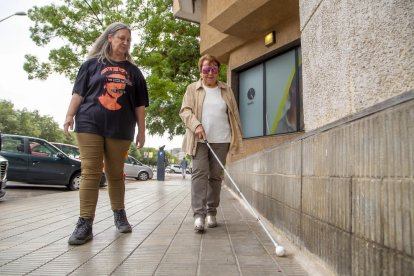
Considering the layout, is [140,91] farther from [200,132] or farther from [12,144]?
[12,144]

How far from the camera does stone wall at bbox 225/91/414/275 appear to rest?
1580 millimetres

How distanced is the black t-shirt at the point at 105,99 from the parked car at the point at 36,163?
8.51 meters

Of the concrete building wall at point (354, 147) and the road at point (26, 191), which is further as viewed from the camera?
the road at point (26, 191)

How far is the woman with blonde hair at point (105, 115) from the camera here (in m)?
3.77

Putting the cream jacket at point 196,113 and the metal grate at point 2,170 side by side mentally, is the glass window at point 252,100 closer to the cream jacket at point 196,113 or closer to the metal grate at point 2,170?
the cream jacket at point 196,113

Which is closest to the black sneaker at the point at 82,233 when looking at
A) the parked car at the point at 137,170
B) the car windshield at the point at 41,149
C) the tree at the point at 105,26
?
the car windshield at the point at 41,149

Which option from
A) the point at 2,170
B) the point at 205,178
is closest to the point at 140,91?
the point at 205,178

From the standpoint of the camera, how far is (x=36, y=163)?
38.1 feet

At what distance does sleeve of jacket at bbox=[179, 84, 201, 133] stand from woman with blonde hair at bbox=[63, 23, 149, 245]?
53 cm

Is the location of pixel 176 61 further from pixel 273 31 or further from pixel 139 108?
pixel 139 108

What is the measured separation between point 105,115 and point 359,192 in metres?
2.54

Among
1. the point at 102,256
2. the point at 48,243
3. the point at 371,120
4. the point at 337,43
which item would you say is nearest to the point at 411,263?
the point at 371,120

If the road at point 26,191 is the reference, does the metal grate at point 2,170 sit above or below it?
above

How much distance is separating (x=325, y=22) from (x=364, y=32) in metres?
0.70
